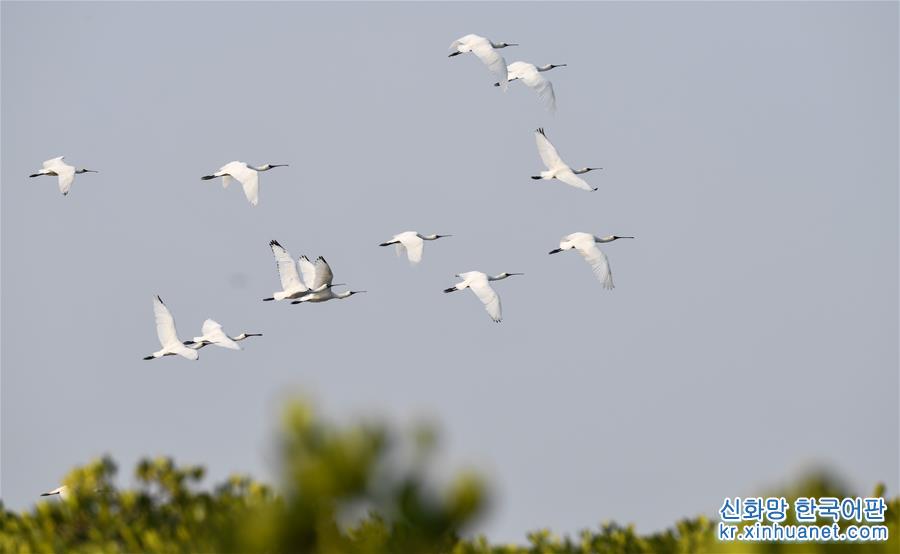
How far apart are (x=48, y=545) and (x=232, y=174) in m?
20.0

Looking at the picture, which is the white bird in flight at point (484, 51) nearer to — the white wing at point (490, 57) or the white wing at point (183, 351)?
the white wing at point (490, 57)

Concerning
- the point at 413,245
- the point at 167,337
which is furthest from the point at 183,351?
the point at 413,245

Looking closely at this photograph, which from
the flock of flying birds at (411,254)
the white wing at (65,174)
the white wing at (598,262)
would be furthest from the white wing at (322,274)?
the white wing at (65,174)

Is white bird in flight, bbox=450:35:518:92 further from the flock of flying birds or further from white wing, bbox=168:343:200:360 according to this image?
white wing, bbox=168:343:200:360

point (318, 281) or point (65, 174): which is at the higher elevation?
point (65, 174)

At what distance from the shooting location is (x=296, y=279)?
41.2 m

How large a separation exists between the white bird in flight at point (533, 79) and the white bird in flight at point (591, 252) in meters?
3.77

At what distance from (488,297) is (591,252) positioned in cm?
329

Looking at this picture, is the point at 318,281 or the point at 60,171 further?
the point at 60,171

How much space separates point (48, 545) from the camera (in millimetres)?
26266

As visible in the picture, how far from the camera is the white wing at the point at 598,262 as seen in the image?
42.8 metres

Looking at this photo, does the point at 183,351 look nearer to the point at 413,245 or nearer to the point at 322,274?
the point at 322,274

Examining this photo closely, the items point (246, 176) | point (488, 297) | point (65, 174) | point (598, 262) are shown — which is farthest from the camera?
point (65, 174)

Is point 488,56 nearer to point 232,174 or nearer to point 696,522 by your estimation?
point 232,174
